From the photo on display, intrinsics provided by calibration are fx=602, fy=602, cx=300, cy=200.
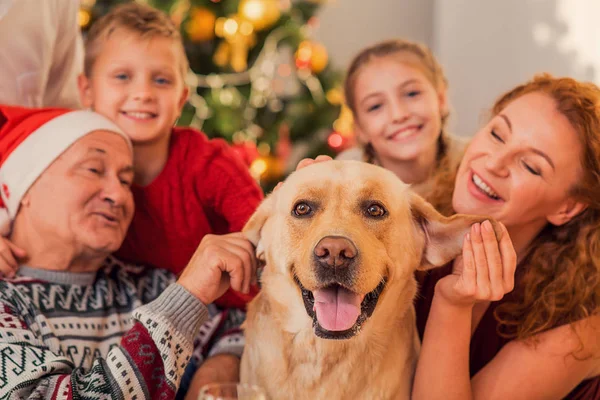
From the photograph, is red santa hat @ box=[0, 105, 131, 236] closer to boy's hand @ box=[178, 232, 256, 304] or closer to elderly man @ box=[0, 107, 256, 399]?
elderly man @ box=[0, 107, 256, 399]

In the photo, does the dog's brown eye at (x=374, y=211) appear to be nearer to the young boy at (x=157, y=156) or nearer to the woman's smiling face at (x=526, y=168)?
the woman's smiling face at (x=526, y=168)

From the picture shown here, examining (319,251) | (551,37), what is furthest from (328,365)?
(551,37)

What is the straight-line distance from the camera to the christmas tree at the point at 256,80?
337 centimetres

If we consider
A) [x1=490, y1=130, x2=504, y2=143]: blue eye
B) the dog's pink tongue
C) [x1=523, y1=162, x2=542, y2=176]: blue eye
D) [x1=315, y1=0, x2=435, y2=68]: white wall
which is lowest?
the dog's pink tongue

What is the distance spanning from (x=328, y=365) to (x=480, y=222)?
467mm

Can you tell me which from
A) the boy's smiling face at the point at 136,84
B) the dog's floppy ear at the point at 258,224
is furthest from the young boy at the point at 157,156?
the dog's floppy ear at the point at 258,224

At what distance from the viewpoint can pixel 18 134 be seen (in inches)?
70.6

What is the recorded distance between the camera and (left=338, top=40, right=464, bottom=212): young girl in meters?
2.26

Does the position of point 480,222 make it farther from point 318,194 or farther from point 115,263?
point 115,263

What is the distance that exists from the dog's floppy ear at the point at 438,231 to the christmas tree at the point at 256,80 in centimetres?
210

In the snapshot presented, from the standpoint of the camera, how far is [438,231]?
4.65ft

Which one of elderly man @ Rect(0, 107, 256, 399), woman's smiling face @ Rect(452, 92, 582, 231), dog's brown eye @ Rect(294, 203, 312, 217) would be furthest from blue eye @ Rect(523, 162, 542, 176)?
elderly man @ Rect(0, 107, 256, 399)

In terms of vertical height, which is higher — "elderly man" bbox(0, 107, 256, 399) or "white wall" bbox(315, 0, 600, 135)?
"white wall" bbox(315, 0, 600, 135)

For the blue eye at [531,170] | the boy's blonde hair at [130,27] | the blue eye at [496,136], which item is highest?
the boy's blonde hair at [130,27]
